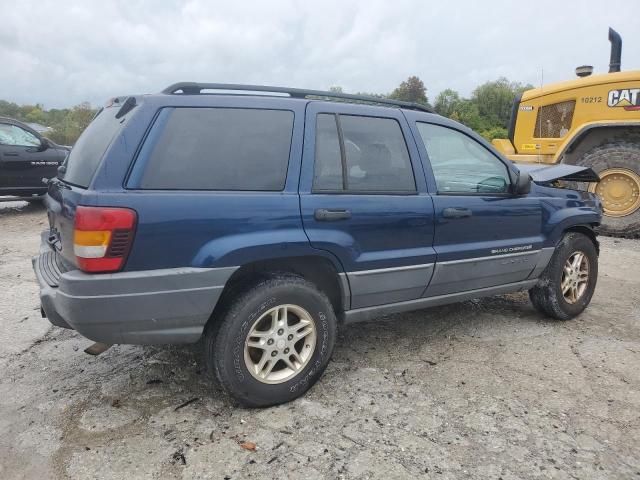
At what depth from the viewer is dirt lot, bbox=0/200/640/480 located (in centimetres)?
240

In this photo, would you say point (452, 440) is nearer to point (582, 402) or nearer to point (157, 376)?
point (582, 402)

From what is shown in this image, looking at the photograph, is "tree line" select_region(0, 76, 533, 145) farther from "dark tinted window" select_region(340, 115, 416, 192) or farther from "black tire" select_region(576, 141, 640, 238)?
"dark tinted window" select_region(340, 115, 416, 192)

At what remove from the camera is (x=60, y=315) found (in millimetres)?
2572

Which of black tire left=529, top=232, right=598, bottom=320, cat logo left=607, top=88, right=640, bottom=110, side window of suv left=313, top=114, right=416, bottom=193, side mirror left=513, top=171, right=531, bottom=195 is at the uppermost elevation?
cat logo left=607, top=88, right=640, bottom=110

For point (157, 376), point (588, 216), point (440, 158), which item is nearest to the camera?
point (157, 376)

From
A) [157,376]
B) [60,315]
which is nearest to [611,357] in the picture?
[157,376]

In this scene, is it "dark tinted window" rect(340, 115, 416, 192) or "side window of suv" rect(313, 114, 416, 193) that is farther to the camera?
"dark tinted window" rect(340, 115, 416, 192)

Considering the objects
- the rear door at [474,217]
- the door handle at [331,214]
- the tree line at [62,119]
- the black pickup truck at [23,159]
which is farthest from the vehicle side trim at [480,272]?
the tree line at [62,119]

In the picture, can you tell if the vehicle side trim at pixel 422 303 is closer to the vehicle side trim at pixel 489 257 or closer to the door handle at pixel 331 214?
the vehicle side trim at pixel 489 257

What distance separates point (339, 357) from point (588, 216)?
2495 mm

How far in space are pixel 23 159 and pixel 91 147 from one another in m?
7.56

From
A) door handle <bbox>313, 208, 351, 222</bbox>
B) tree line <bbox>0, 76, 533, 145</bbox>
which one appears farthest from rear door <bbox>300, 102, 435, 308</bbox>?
tree line <bbox>0, 76, 533, 145</bbox>

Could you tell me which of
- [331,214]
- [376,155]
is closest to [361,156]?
[376,155]

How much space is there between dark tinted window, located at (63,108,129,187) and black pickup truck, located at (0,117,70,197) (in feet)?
23.1
